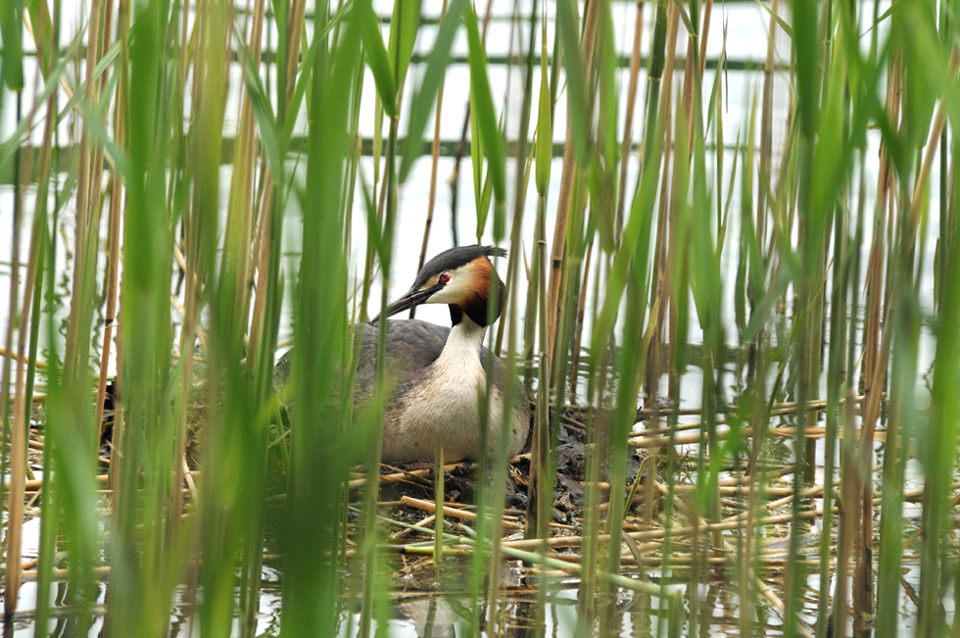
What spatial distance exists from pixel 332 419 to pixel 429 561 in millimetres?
1470

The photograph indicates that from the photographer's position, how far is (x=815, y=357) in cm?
206

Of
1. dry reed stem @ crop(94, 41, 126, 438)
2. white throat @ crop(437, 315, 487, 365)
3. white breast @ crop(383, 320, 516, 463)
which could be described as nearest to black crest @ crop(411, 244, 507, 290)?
white throat @ crop(437, 315, 487, 365)

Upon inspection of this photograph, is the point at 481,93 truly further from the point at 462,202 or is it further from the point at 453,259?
the point at 462,202

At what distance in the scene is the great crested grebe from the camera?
11.2ft

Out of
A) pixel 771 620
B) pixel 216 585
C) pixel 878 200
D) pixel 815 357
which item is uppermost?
pixel 878 200

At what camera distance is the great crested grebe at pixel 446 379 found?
342cm

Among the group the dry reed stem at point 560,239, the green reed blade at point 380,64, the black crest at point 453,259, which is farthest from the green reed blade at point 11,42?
the black crest at point 453,259

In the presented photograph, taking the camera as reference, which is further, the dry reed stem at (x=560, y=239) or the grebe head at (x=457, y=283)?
the grebe head at (x=457, y=283)

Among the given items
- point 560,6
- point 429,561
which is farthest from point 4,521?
point 560,6

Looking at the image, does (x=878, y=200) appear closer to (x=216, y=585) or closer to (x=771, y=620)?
(x=771, y=620)

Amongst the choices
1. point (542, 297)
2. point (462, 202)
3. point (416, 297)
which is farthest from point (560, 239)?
point (462, 202)

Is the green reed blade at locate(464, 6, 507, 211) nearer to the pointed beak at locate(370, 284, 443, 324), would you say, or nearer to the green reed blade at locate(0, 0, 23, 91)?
the green reed blade at locate(0, 0, 23, 91)

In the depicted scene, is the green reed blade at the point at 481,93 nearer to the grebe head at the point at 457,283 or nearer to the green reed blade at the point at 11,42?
the green reed blade at the point at 11,42

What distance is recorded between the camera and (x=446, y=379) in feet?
11.5
